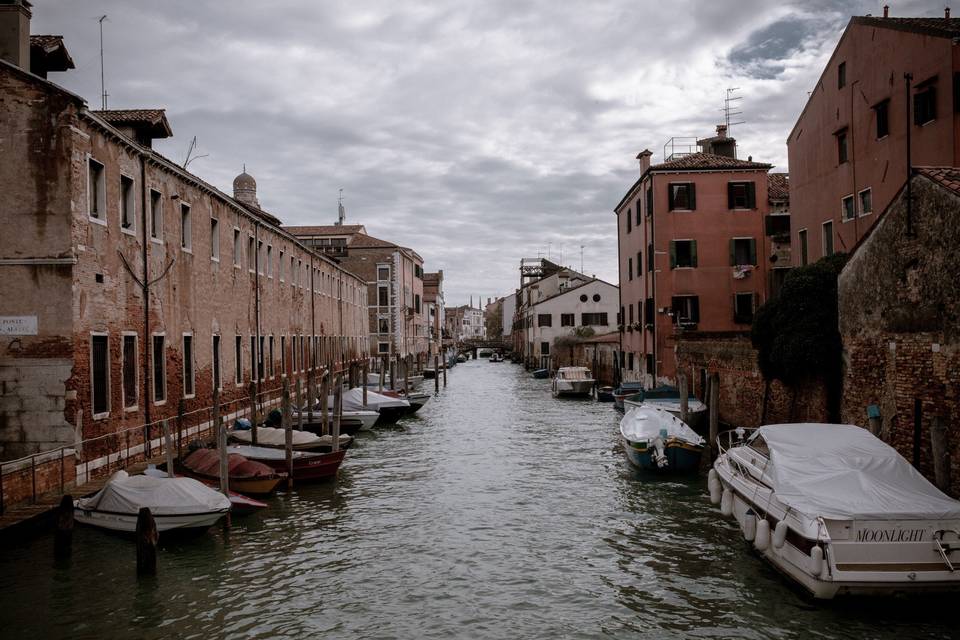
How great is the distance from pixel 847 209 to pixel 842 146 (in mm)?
1544

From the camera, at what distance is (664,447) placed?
1455 cm

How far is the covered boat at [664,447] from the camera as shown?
47.7ft

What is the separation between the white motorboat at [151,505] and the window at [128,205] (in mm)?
5177

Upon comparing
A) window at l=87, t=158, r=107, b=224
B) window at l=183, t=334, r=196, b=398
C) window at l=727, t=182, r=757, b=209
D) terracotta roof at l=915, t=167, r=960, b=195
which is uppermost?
window at l=727, t=182, r=757, b=209

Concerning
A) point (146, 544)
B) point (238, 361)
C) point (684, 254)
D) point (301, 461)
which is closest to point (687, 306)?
point (684, 254)

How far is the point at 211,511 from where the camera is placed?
10.1 m

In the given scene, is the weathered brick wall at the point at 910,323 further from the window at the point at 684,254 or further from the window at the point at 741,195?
the window at the point at 741,195

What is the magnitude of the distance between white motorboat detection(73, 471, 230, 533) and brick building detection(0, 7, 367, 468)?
1587 mm

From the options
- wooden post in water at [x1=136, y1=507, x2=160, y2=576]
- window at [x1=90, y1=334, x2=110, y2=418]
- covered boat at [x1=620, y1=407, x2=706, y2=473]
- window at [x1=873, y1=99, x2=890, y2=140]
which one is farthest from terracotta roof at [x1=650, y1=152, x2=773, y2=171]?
wooden post in water at [x1=136, y1=507, x2=160, y2=576]

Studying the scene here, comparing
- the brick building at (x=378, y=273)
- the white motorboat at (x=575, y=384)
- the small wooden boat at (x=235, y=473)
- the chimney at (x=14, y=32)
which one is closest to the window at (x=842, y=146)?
the small wooden boat at (x=235, y=473)

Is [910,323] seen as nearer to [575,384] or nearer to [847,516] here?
[847,516]

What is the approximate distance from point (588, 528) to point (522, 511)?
1.42 meters

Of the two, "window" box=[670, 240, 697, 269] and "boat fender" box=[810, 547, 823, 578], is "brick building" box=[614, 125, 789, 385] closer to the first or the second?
"window" box=[670, 240, 697, 269]

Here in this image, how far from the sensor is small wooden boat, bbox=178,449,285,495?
40.7 ft
